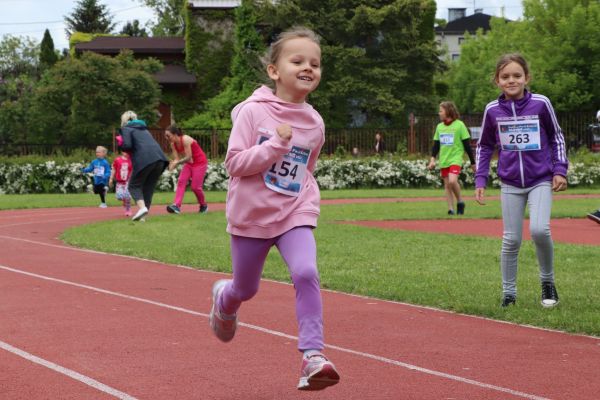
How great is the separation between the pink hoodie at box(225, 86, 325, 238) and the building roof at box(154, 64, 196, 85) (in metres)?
46.5

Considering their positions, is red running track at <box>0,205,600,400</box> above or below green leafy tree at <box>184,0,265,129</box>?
below

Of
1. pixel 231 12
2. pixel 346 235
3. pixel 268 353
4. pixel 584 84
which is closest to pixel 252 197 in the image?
pixel 268 353

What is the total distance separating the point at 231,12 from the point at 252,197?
47.2 m

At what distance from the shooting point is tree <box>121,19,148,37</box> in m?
103

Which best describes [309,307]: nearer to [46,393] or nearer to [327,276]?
[46,393]

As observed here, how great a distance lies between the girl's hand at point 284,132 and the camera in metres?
5.11

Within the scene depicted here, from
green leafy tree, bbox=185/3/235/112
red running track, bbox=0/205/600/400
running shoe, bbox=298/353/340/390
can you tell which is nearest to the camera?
running shoe, bbox=298/353/340/390

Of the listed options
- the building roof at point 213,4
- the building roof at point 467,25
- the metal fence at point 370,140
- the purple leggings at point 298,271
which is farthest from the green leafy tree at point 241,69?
the building roof at point 467,25

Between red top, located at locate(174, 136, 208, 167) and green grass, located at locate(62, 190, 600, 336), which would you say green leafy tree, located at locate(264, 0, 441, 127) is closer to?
red top, located at locate(174, 136, 208, 167)

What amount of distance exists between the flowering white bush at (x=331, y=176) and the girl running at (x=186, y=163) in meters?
10.9

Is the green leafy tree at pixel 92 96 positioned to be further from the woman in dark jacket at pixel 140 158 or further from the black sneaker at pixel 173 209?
the woman in dark jacket at pixel 140 158

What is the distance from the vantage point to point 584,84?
179ft

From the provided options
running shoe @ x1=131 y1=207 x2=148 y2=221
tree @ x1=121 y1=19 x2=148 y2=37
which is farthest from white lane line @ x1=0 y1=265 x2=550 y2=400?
tree @ x1=121 y1=19 x2=148 y2=37

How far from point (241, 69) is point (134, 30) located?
5874cm
